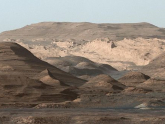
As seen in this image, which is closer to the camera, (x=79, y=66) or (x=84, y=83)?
(x=84, y=83)

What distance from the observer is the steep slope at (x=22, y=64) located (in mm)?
45844

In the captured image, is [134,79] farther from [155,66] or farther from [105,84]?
[155,66]

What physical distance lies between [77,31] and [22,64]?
96.5 m

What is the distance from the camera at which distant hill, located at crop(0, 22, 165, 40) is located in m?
130

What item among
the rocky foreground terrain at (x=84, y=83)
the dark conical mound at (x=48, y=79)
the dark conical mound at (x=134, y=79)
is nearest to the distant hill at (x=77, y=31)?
the rocky foreground terrain at (x=84, y=83)

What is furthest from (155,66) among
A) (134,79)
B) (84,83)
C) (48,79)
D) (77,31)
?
(77,31)

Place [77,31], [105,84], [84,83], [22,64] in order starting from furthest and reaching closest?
[77,31] → [84,83] → [22,64] → [105,84]

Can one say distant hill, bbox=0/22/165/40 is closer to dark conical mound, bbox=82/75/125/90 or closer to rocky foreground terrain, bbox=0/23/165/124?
rocky foreground terrain, bbox=0/23/165/124

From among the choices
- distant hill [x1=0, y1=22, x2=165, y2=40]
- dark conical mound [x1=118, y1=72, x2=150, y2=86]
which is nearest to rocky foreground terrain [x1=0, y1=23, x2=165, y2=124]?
dark conical mound [x1=118, y1=72, x2=150, y2=86]

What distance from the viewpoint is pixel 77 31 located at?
14400 cm

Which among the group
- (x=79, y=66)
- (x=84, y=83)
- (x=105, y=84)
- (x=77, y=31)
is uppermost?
(x=77, y=31)

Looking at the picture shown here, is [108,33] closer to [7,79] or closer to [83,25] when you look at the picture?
[83,25]

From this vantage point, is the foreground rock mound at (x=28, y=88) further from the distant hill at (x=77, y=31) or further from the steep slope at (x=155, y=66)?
the distant hill at (x=77, y=31)

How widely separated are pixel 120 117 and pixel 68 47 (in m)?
79.2
